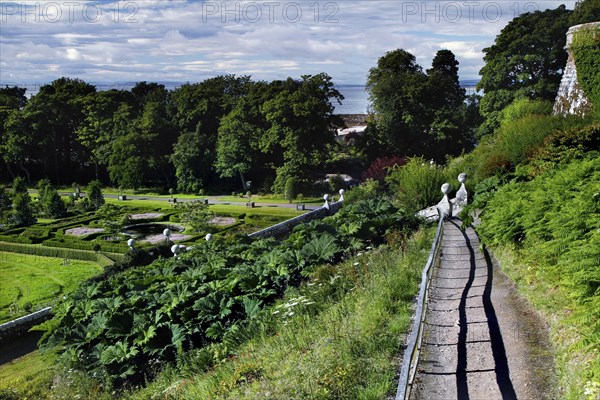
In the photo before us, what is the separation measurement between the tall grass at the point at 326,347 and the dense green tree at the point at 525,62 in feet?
89.1

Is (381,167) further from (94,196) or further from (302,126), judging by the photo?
(94,196)

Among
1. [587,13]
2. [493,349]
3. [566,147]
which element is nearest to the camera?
[493,349]

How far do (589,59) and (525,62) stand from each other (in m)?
15.6

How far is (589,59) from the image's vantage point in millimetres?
19516

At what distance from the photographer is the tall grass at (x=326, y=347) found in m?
5.71

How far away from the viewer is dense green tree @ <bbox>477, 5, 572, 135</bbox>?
110 ft

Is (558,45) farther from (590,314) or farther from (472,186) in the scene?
(590,314)

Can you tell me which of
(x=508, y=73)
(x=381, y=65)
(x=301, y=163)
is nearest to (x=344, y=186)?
(x=301, y=163)

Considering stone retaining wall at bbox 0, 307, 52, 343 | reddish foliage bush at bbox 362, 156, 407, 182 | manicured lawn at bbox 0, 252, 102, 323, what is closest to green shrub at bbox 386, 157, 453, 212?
stone retaining wall at bbox 0, 307, 52, 343

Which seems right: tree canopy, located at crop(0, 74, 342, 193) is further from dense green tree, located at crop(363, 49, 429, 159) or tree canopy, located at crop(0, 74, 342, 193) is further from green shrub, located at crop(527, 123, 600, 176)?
green shrub, located at crop(527, 123, 600, 176)

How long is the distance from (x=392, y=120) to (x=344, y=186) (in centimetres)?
552

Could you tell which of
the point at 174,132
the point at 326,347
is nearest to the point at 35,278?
the point at 326,347

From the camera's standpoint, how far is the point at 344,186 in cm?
→ 3966

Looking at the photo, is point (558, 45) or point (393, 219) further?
point (558, 45)
